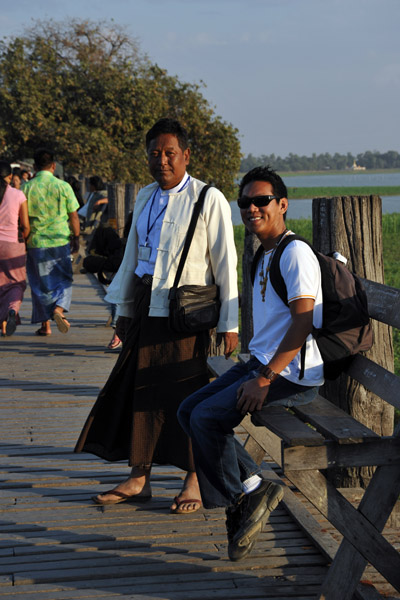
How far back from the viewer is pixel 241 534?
12.1ft

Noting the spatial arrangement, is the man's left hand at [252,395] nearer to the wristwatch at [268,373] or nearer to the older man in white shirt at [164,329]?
the wristwatch at [268,373]

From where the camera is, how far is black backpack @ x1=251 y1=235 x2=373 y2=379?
11.9 ft

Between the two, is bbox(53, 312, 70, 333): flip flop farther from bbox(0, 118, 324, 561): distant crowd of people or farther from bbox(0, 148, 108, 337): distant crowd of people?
bbox(0, 118, 324, 561): distant crowd of people

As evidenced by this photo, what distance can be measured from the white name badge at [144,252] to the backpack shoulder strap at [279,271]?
112 cm

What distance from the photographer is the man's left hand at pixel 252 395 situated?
11.8 feet

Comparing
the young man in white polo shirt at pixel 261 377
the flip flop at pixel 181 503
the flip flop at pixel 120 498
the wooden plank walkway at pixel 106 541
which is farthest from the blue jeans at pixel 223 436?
the flip flop at pixel 120 498

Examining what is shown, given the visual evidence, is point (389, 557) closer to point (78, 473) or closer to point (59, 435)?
point (78, 473)

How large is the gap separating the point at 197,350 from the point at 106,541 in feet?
3.54

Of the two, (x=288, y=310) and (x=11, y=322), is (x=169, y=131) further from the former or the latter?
(x=11, y=322)

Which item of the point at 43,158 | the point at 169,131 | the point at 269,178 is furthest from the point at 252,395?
the point at 43,158

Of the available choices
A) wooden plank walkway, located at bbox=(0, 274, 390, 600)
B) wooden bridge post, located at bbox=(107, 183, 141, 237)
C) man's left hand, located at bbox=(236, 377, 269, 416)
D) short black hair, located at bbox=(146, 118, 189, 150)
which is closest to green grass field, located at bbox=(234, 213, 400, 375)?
wooden bridge post, located at bbox=(107, 183, 141, 237)

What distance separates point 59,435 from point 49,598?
2.46 m

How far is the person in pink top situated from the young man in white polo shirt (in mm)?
5247

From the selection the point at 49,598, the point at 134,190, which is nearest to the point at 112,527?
the point at 49,598
